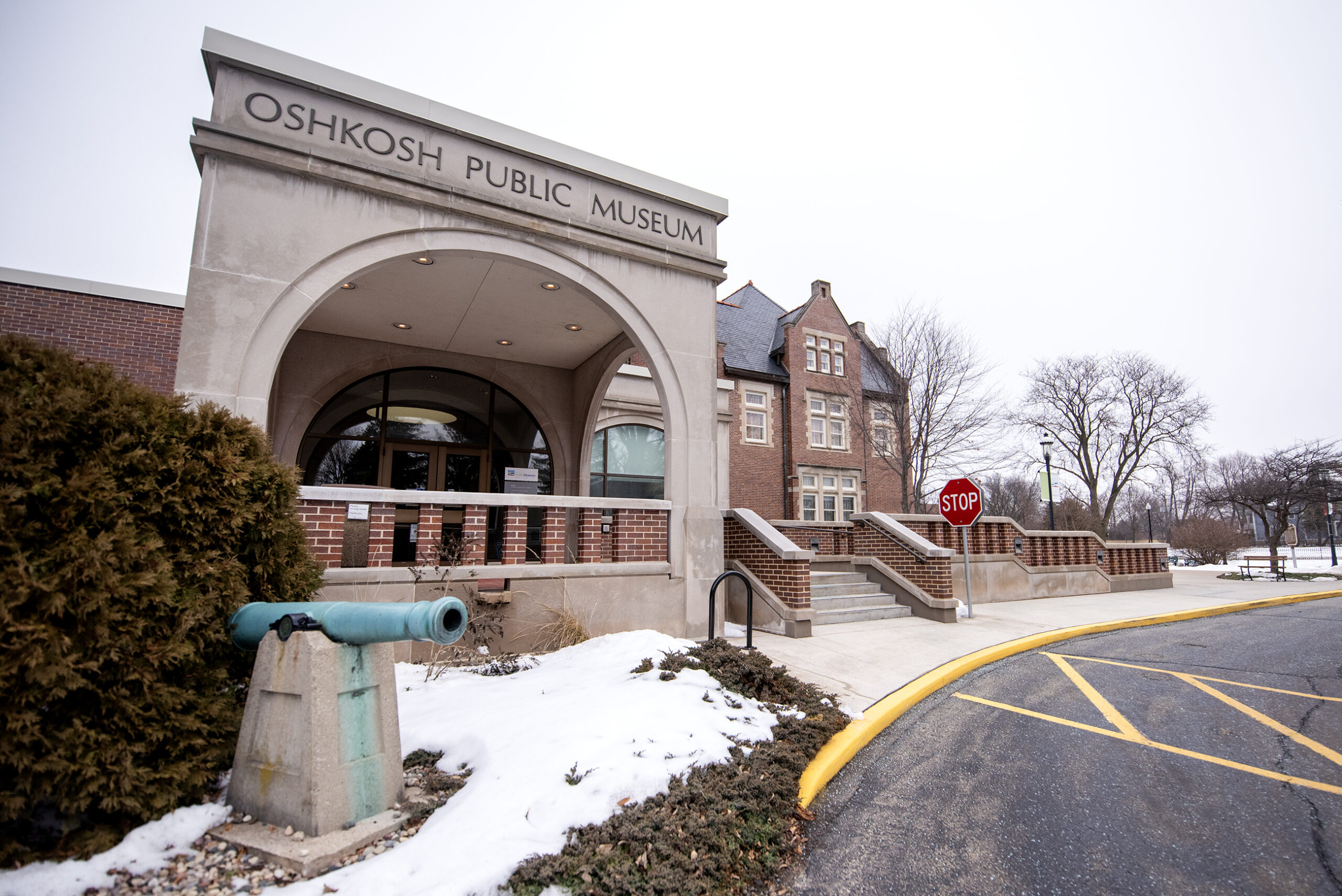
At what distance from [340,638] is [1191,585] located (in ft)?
72.5

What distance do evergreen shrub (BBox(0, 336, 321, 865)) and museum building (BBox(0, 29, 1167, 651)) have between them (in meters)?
2.47

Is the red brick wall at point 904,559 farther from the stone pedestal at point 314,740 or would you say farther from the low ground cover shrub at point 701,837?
the stone pedestal at point 314,740

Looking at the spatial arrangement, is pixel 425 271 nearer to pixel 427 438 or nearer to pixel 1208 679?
pixel 427 438

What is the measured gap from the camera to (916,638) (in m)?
8.19

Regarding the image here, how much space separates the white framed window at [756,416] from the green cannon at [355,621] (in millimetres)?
19893

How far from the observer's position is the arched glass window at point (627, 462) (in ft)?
48.8

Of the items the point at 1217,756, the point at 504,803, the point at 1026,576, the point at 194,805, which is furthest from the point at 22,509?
the point at 1026,576

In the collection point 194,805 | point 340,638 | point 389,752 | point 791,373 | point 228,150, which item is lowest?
point 194,805

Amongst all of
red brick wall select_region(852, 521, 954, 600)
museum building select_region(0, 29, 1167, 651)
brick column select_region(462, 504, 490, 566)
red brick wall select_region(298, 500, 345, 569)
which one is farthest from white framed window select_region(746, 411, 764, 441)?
red brick wall select_region(298, 500, 345, 569)

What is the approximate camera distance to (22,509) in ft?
8.05

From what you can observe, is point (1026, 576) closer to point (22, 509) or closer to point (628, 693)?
point (628, 693)

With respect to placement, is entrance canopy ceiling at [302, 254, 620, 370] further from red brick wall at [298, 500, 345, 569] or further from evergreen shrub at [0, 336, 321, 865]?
evergreen shrub at [0, 336, 321, 865]

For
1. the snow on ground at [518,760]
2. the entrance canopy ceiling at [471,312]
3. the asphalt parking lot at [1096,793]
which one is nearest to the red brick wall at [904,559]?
the asphalt parking lot at [1096,793]

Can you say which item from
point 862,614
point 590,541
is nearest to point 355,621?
point 590,541
